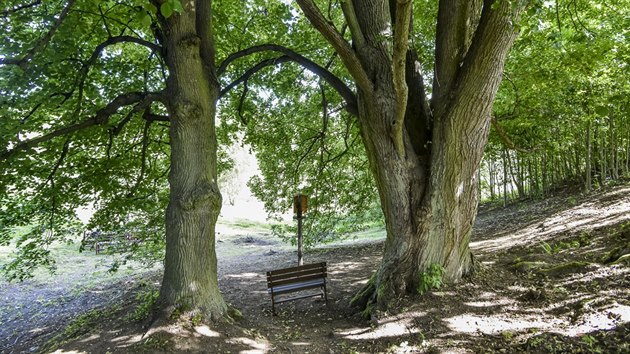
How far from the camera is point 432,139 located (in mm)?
5613

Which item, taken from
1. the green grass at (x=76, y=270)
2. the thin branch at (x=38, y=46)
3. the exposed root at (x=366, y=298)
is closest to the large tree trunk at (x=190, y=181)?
the thin branch at (x=38, y=46)

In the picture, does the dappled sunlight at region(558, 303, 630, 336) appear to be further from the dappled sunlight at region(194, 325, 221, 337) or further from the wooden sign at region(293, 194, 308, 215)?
the wooden sign at region(293, 194, 308, 215)

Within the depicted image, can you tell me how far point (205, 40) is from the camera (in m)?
5.79

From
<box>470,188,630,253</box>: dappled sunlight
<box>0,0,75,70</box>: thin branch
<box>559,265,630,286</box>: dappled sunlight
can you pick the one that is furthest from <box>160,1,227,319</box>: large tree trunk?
<box>470,188,630,253</box>: dappled sunlight

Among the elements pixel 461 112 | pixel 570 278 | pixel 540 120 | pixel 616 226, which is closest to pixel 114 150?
pixel 461 112

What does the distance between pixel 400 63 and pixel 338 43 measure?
894 mm

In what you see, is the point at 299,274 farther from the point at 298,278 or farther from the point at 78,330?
the point at 78,330

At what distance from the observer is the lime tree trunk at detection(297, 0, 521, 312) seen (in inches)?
203

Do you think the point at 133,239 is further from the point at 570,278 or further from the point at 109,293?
the point at 570,278

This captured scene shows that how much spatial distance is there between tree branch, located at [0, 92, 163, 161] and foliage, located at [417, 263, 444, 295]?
455 centimetres

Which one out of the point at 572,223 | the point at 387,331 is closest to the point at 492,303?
the point at 387,331

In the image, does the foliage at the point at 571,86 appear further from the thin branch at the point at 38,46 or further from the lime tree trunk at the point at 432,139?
the thin branch at the point at 38,46

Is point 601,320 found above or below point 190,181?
below

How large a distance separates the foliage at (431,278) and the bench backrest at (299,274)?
222cm
